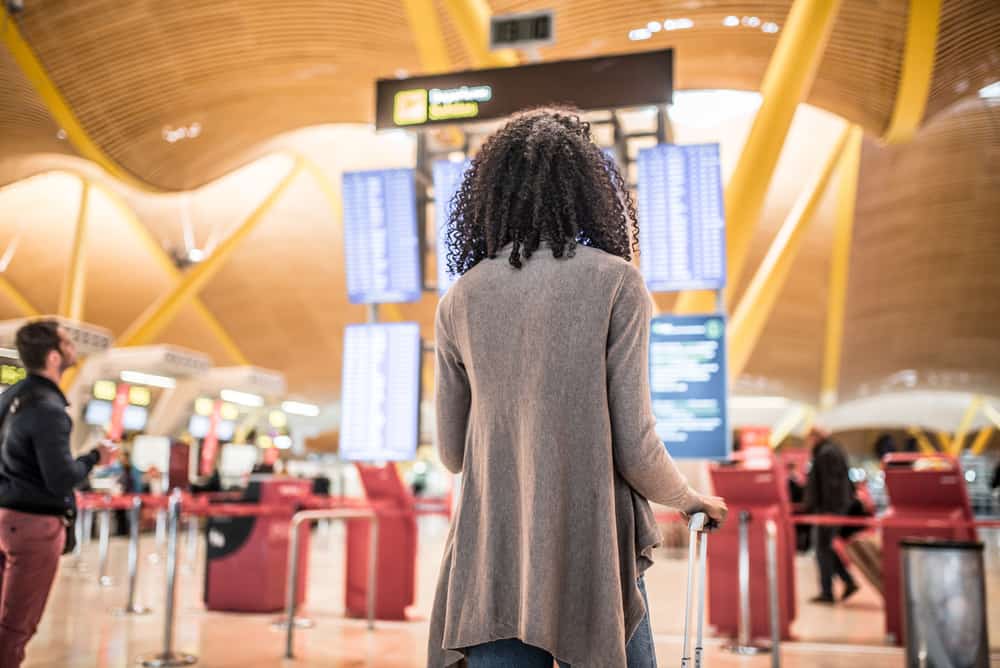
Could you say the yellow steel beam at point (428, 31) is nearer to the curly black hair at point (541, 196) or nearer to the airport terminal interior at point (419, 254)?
the airport terminal interior at point (419, 254)

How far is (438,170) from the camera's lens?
23.1ft

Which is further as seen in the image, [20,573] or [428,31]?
[428,31]

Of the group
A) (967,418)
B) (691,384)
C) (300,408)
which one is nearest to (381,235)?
(691,384)

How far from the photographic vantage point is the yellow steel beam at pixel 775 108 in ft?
30.3

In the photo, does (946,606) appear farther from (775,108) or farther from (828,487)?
(775,108)

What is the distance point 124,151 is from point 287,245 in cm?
1963

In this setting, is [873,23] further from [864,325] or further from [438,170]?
[864,325]

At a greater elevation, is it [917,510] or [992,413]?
[992,413]

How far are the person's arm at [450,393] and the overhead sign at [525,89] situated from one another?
5.21m

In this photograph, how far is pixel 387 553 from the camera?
843cm

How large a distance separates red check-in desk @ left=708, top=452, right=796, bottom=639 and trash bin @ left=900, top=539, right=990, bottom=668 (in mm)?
1551

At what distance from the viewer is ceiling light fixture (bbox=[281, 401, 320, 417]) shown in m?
33.2

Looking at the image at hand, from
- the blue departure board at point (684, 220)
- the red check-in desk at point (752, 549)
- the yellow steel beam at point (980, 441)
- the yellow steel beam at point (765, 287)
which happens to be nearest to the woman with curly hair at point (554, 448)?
the blue departure board at point (684, 220)

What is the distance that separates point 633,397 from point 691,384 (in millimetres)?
4882
